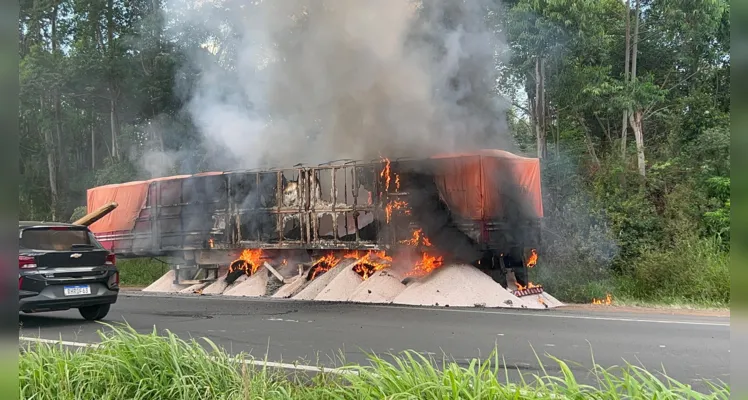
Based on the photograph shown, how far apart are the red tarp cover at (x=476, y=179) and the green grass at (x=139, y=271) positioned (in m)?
10.3

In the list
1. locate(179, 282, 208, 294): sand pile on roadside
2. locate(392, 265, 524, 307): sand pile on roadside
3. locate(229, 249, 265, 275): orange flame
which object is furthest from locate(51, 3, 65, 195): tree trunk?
locate(392, 265, 524, 307): sand pile on roadside

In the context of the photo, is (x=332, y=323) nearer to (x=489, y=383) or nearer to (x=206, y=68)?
(x=489, y=383)

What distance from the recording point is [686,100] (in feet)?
58.1

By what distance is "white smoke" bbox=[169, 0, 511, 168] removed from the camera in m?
13.7

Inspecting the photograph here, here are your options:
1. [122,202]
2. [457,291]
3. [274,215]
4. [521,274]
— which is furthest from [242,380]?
[122,202]

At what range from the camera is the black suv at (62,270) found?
8320 millimetres

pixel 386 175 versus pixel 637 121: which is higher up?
pixel 637 121

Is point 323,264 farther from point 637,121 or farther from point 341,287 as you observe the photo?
point 637,121

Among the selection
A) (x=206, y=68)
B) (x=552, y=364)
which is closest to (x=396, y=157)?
(x=552, y=364)

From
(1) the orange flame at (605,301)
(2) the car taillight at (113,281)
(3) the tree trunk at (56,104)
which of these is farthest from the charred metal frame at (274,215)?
(3) the tree trunk at (56,104)

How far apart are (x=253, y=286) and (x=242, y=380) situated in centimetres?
995

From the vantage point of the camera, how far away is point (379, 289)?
1176cm

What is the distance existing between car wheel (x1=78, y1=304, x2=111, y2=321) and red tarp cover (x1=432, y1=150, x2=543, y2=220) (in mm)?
6133

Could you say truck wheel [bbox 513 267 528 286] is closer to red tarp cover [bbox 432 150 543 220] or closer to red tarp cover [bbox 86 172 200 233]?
red tarp cover [bbox 432 150 543 220]
